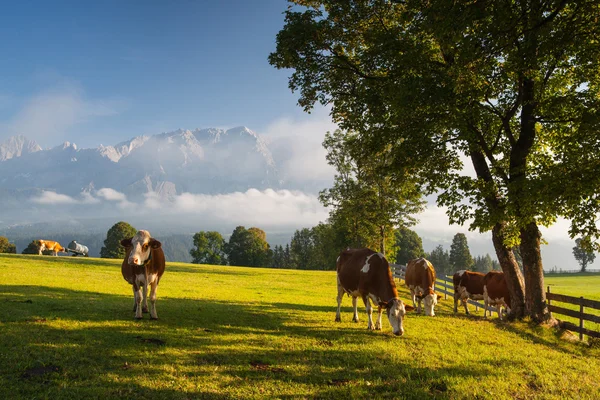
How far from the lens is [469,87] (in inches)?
486

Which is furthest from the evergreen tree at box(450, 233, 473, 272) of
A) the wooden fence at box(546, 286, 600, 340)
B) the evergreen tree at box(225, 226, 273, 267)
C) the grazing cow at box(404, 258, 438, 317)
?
the wooden fence at box(546, 286, 600, 340)

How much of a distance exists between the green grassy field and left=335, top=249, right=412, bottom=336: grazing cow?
740 mm

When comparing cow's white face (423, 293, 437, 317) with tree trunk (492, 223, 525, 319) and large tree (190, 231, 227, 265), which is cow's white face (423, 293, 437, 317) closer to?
tree trunk (492, 223, 525, 319)

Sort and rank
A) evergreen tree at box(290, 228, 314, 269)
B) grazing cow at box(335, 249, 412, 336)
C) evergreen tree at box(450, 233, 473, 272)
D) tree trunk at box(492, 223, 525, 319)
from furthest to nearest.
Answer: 1. evergreen tree at box(450, 233, 473, 272)
2. evergreen tree at box(290, 228, 314, 269)
3. tree trunk at box(492, 223, 525, 319)
4. grazing cow at box(335, 249, 412, 336)

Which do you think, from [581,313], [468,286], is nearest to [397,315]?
[581,313]

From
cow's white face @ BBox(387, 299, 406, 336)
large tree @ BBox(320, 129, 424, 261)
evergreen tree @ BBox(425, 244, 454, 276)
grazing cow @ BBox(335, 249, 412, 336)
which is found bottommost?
evergreen tree @ BBox(425, 244, 454, 276)

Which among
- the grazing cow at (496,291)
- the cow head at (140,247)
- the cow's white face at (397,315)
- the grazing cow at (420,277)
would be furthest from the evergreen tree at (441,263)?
the cow head at (140,247)

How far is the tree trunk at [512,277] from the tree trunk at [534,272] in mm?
510

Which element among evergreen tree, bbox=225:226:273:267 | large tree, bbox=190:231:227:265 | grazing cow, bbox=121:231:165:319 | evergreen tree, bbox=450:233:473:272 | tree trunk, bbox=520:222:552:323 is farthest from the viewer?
evergreen tree, bbox=450:233:473:272

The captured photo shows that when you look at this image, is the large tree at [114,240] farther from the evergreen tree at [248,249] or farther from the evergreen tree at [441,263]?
the evergreen tree at [441,263]

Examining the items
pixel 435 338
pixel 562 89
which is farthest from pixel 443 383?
pixel 562 89

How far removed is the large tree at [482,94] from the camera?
35.1 ft

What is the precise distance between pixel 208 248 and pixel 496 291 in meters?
97.0

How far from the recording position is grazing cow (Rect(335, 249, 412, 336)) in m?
10.9
